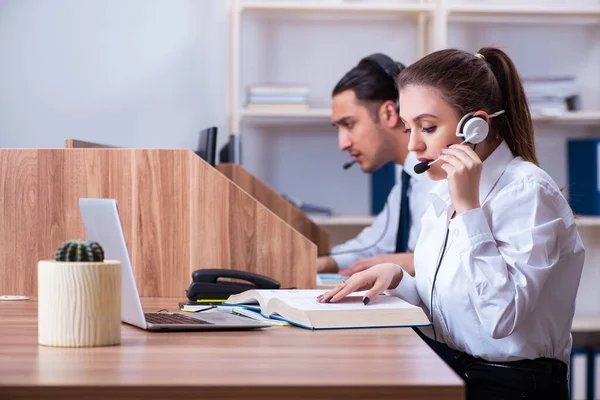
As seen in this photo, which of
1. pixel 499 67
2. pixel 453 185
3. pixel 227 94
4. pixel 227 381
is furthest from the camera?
pixel 227 94

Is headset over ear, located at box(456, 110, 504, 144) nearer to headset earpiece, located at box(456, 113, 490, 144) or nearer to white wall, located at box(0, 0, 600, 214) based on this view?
headset earpiece, located at box(456, 113, 490, 144)

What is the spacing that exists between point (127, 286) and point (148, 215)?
0.52 metres

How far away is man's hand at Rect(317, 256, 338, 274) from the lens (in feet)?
8.48

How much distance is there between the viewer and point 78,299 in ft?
3.22

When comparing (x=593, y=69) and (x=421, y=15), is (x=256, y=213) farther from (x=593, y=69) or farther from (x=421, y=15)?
(x=593, y=69)

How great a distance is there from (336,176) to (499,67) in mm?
1943

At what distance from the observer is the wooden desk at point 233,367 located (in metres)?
0.77

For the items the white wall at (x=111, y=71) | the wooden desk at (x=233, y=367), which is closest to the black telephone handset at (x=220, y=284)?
the wooden desk at (x=233, y=367)

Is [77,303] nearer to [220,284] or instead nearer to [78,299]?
[78,299]

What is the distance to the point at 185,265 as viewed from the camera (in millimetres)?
1638

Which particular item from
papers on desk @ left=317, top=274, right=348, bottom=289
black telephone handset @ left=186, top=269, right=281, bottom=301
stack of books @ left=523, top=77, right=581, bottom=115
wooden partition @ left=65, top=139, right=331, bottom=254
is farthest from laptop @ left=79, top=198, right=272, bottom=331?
stack of books @ left=523, top=77, right=581, bottom=115

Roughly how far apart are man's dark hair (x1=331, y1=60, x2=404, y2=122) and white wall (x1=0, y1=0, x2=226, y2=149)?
2.46 ft

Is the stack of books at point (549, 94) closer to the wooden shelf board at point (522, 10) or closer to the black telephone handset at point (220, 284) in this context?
the wooden shelf board at point (522, 10)

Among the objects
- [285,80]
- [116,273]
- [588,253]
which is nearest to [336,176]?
[285,80]
